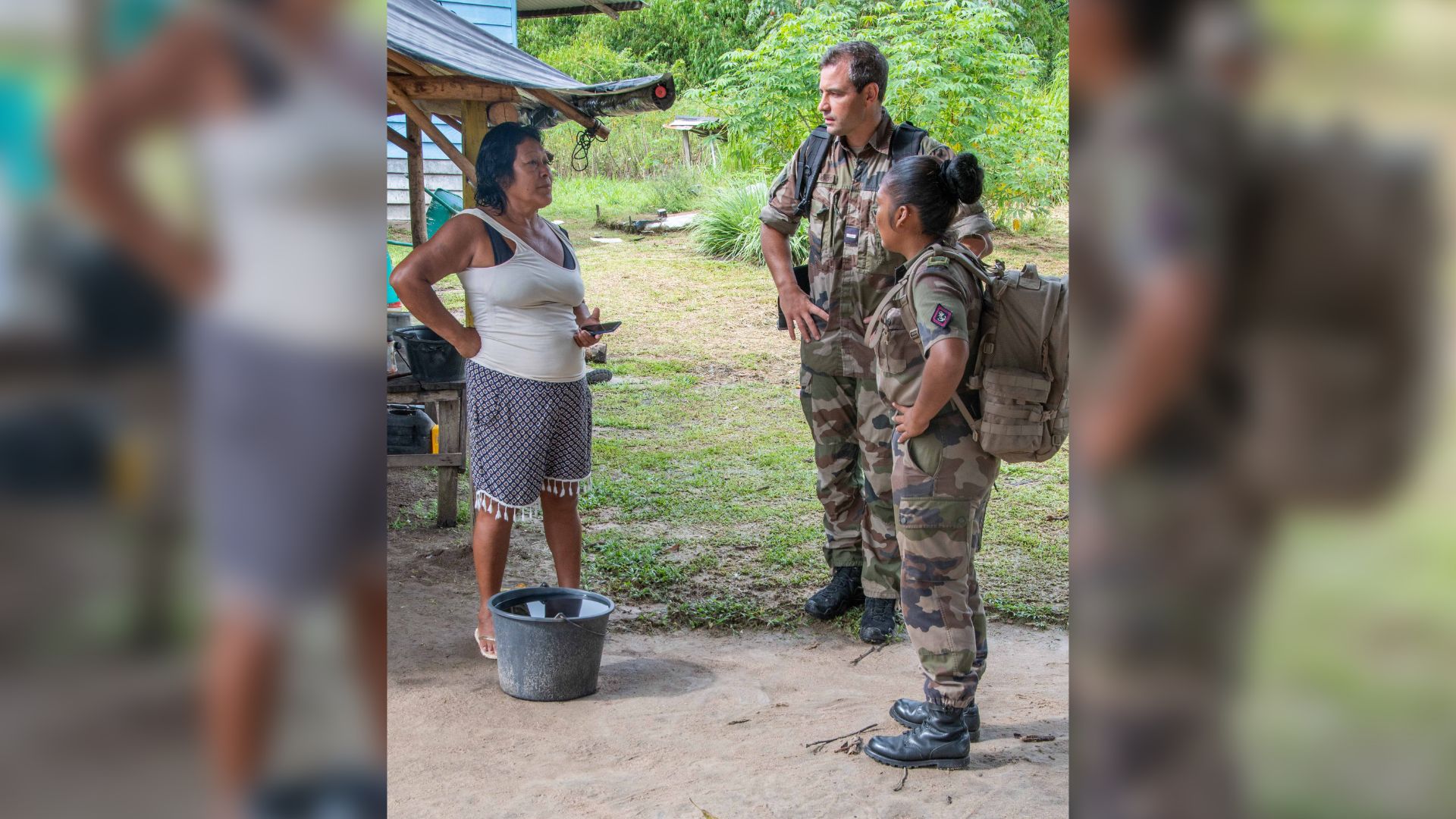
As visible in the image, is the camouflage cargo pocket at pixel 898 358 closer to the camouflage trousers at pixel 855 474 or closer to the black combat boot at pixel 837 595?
the camouflage trousers at pixel 855 474

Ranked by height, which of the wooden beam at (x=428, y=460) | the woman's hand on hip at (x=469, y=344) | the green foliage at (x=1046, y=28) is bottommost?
the wooden beam at (x=428, y=460)

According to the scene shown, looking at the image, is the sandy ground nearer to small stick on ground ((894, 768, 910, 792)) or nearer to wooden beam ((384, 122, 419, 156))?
small stick on ground ((894, 768, 910, 792))

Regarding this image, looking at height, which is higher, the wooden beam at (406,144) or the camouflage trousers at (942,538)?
the wooden beam at (406,144)

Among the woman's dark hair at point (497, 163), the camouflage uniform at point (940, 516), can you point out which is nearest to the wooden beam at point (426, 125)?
the woman's dark hair at point (497, 163)

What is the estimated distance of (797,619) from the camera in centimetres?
502

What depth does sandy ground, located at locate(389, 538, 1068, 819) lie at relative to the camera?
3307 millimetres

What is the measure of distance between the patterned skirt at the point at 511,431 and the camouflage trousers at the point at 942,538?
4.29 feet

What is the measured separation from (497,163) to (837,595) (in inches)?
89.0

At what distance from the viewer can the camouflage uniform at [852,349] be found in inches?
178

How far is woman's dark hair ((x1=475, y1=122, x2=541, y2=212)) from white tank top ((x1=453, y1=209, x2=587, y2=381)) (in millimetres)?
77

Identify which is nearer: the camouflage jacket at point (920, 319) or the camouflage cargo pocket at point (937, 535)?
the camouflage jacket at point (920, 319)
